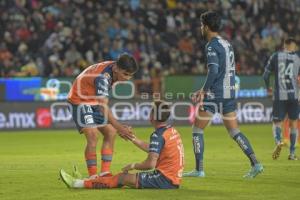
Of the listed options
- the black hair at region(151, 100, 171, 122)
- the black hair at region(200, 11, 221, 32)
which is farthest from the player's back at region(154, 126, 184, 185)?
the black hair at region(200, 11, 221, 32)

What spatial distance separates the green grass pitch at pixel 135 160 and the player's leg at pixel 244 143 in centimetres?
15

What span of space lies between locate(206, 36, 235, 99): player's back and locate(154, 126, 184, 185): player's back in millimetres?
2112

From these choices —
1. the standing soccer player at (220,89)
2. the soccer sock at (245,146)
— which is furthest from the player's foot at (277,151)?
the soccer sock at (245,146)

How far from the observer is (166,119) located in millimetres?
10258

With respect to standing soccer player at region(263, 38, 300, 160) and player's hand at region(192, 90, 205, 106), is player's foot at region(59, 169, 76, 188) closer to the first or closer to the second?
player's hand at region(192, 90, 205, 106)

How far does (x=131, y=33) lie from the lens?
96.8 feet

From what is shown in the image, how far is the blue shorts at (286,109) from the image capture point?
16.0m

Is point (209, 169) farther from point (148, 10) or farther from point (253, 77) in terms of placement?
point (148, 10)

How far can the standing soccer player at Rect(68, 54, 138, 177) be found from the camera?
36.0 feet

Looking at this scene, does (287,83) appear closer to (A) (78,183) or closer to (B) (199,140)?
(B) (199,140)

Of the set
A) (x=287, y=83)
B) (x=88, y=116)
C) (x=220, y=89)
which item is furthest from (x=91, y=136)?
(x=287, y=83)

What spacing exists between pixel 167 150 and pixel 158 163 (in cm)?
21

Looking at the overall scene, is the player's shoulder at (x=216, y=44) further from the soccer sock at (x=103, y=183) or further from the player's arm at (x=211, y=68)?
the soccer sock at (x=103, y=183)

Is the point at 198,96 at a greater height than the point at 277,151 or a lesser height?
greater
